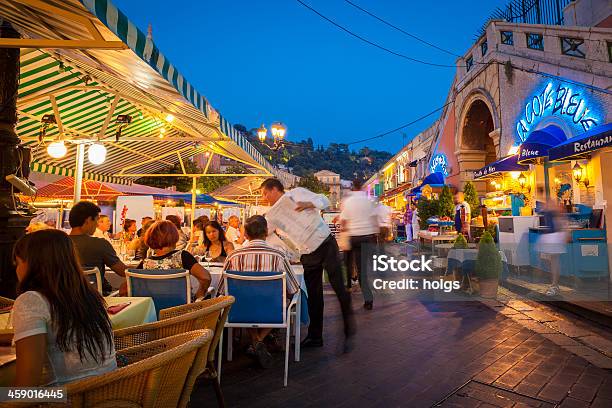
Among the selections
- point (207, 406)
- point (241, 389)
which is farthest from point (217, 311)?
point (241, 389)

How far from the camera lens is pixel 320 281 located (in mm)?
4289

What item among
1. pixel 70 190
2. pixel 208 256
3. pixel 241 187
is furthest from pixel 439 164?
pixel 70 190

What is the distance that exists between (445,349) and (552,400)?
120 centimetres

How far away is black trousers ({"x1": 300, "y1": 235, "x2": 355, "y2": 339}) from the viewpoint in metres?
4.18

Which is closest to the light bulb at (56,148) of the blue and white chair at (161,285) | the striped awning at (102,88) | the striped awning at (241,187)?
the striped awning at (102,88)

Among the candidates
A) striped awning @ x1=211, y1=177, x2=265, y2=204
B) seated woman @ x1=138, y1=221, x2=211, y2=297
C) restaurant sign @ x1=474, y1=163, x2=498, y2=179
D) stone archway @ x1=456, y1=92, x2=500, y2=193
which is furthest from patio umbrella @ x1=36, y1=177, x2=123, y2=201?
stone archway @ x1=456, y1=92, x2=500, y2=193

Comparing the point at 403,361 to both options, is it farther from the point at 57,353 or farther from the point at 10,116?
the point at 10,116

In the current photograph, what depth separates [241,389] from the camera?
304cm

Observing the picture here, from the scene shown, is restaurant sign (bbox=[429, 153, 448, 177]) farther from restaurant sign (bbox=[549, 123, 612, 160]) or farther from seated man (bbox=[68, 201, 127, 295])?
seated man (bbox=[68, 201, 127, 295])

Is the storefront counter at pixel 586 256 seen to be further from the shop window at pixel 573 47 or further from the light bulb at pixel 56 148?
the light bulb at pixel 56 148

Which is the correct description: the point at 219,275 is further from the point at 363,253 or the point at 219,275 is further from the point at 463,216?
the point at 463,216

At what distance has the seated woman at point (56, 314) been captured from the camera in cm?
140

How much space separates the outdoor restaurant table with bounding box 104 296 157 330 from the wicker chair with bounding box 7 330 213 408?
787mm

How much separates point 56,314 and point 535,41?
13640 mm
